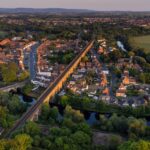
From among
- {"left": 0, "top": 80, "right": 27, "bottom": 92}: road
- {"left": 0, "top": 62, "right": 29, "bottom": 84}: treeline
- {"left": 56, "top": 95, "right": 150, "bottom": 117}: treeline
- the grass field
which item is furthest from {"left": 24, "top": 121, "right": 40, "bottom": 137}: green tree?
the grass field

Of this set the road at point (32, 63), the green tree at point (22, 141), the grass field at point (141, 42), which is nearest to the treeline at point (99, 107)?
the green tree at point (22, 141)

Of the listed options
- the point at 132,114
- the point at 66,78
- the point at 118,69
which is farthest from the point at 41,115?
the point at 118,69

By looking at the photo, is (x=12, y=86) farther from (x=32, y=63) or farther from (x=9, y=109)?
(x=32, y=63)

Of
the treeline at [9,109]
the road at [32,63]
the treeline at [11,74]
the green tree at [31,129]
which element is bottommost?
the road at [32,63]

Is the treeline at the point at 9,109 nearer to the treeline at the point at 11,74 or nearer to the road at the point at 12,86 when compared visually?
the road at the point at 12,86

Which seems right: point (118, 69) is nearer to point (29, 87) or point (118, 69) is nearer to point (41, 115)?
point (29, 87)

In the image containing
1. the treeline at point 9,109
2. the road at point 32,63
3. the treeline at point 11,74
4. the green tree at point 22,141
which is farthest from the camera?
the road at point 32,63

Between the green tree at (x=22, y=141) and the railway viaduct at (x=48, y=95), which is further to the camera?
the railway viaduct at (x=48, y=95)

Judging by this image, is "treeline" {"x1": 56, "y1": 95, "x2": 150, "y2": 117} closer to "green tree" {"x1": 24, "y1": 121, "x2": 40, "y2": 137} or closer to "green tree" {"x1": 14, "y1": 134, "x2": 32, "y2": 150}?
"green tree" {"x1": 24, "y1": 121, "x2": 40, "y2": 137}

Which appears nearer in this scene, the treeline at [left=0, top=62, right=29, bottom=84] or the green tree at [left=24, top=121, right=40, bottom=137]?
the green tree at [left=24, top=121, right=40, bottom=137]

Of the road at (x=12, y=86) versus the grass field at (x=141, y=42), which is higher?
the road at (x=12, y=86)
